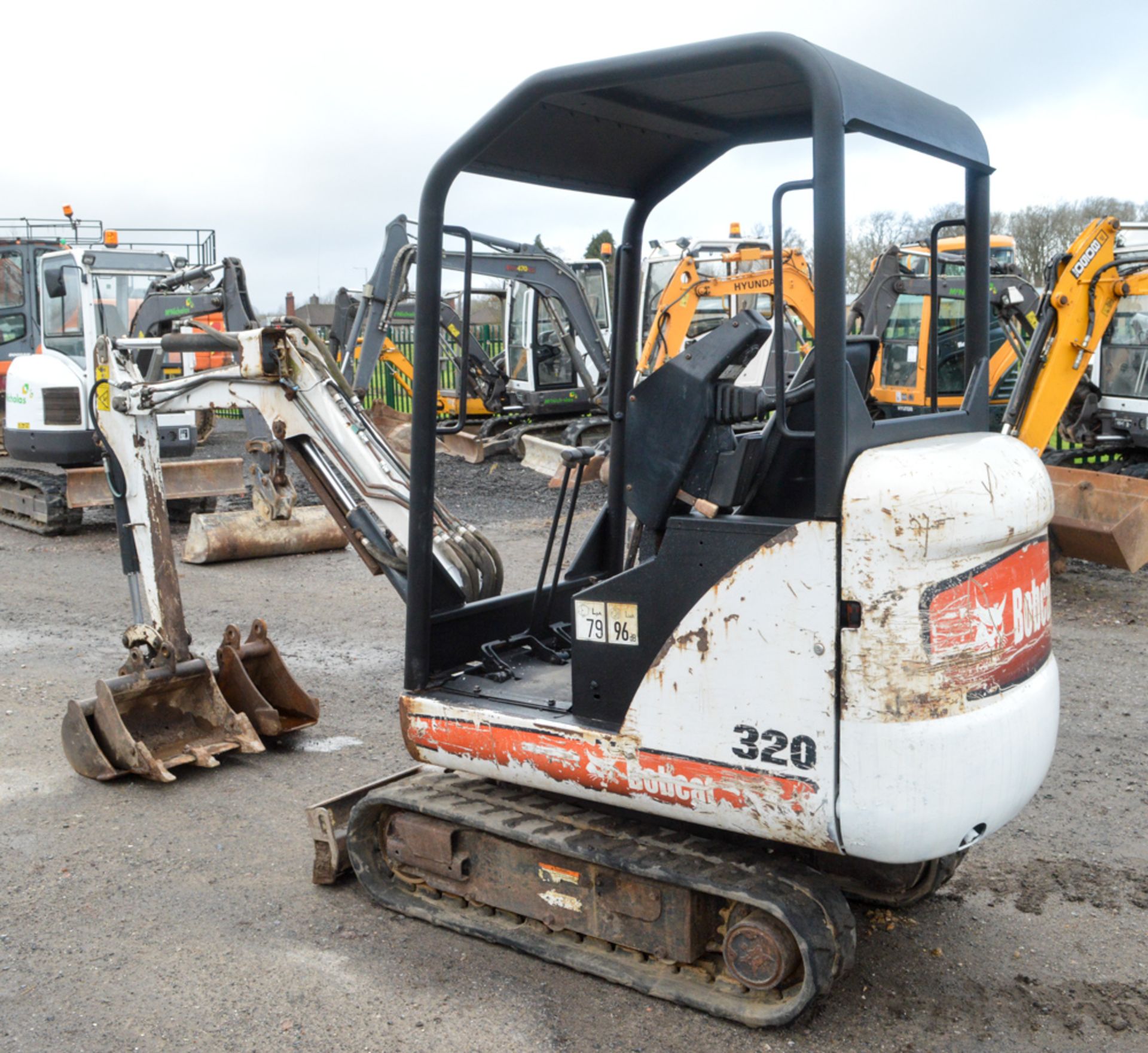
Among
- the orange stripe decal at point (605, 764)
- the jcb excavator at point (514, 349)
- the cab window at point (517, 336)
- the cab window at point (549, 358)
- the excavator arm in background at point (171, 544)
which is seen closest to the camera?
the orange stripe decal at point (605, 764)

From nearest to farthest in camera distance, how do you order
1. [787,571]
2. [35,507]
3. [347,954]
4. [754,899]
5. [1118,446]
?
[787,571] < [754,899] < [347,954] < [1118,446] < [35,507]

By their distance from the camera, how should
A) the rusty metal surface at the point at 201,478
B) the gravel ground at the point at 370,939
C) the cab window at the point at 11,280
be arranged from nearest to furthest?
1. the gravel ground at the point at 370,939
2. the rusty metal surface at the point at 201,478
3. the cab window at the point at 11,280

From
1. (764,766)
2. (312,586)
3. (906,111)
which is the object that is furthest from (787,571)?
(312,586)

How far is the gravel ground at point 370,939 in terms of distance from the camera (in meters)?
3.28

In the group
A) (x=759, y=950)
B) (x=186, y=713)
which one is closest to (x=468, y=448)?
(x=186, y=713)

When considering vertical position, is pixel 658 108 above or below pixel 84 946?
above

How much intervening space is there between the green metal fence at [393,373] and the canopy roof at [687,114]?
17.7 m

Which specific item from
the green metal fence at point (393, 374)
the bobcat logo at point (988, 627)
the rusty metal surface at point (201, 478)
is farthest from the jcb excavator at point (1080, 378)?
the green metal fence at point (393, 374)

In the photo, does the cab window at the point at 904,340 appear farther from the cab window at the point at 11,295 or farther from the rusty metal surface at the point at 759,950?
the cab window at the point at 11,295

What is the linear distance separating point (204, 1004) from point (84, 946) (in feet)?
2.02

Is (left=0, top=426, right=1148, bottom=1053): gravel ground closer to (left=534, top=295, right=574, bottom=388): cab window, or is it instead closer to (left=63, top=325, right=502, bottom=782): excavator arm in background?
(left=63, top=325, right=502, bottom=782): excavator arm in background

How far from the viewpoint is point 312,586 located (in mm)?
9289

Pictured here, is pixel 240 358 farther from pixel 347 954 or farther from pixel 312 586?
pixel 312 586

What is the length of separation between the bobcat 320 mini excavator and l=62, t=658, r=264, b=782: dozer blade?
143 cm
